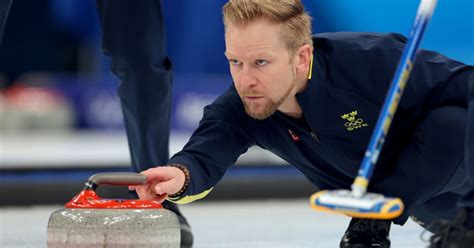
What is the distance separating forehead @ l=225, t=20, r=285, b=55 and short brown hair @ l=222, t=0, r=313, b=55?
0.01m

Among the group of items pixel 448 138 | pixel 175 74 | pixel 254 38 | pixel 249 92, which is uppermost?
pixel 254 38

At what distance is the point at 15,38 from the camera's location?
24.9 feet

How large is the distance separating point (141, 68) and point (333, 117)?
79 centimetres

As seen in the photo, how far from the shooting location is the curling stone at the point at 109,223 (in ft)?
6.63

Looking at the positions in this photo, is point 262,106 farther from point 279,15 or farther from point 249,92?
point 279,15

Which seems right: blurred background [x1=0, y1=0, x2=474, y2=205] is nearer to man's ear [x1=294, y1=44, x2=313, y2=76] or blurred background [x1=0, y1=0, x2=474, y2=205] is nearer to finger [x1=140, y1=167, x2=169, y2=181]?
man's ear [x1=294, y1=44, x2=313, y2=76]

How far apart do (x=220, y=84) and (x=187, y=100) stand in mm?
239

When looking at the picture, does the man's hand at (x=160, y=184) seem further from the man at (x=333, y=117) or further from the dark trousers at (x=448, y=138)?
the dark trousers at (x=448, y=138)

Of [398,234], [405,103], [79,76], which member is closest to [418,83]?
[405,103]

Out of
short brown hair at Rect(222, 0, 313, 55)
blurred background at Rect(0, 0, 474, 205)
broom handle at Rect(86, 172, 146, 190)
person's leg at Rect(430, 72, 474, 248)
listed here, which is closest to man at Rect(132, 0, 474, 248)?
short brown hair at Rect(222, 0, 313, 55)

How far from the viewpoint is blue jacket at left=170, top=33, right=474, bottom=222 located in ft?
7.97

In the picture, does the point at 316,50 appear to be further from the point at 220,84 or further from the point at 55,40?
the point at 55,40

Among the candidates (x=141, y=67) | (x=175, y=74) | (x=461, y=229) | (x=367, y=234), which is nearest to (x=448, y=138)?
(x=367, y=234)

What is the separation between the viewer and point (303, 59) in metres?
2.37
